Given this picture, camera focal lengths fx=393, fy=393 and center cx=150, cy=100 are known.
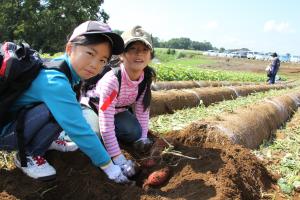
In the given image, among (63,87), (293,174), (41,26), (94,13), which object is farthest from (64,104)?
(94,13)

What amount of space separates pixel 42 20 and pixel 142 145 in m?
31.3

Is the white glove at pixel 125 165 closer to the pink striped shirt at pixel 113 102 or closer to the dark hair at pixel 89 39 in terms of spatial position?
the pink striped shirt at pixel 113 102

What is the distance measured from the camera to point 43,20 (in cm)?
3291

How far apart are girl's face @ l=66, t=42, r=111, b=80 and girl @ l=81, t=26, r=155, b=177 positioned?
0.57 meters

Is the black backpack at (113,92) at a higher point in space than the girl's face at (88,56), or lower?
lower

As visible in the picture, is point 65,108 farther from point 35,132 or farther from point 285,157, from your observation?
point 285,157

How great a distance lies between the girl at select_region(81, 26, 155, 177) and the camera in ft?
10.6

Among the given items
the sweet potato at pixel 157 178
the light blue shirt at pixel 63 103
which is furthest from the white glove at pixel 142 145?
the light blue shirt at pixel 63 103

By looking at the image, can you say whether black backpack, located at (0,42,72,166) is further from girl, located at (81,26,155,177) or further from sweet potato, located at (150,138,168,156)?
sweet potato, located at (150,138,168,156)

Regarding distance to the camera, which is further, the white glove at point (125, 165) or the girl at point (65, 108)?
the white glove at point (125, 165)

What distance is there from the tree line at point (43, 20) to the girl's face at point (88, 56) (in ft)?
100

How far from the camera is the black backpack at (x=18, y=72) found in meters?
2.45

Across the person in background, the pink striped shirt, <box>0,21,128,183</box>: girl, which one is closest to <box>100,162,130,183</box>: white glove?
<box>0,21,128,183</box>: girl

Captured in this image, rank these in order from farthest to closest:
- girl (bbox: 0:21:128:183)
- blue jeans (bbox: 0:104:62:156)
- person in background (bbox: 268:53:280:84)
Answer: person in background (bbox: 268:53:280:84) < blue jeans (bbox: 0:104:62:156) < girl (bbox: 0:21:128:183)
